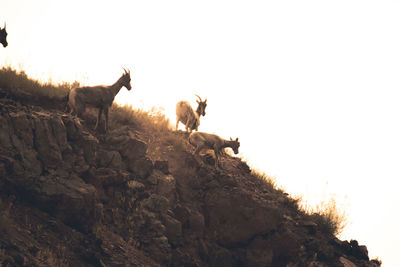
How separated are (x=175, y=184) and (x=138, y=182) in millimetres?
1468

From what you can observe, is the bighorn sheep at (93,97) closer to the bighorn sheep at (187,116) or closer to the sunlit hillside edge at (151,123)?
the sunlit hillside edge at (151,123)

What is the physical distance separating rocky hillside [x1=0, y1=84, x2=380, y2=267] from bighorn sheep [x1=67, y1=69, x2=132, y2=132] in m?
0.44

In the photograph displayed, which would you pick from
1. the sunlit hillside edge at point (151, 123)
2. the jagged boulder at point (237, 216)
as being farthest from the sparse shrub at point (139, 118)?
the jagged boulder at point (237, 216)

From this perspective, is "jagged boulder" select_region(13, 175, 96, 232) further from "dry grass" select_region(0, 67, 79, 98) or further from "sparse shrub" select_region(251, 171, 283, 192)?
"sparse shrub" select_region(251, 171, 283, 192)

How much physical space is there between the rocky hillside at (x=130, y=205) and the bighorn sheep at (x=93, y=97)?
1.45ft

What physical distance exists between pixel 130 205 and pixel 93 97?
A: 10.7 feet

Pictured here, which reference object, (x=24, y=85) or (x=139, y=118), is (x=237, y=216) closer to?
(x=139, y=118)

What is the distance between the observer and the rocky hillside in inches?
325

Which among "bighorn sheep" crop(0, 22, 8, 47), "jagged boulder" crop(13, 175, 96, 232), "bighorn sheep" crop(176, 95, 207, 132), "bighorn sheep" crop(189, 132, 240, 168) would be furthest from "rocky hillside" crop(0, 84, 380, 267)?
"bighorn sheep" crop(0, 22, 8, 47)

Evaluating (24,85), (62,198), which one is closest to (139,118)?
(24,85)

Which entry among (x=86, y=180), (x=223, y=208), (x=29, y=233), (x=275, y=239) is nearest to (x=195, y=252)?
(x=223, y=208)

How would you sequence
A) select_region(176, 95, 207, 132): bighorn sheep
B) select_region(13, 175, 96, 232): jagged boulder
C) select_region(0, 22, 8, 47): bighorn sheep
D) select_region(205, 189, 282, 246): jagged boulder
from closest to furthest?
1. select_region(13, 175, 96, 232): jagged boulder
2. select_region(205, 189, 282, 246): jagged boulder
3. select_region(0, 22, 8, 47): bighorn sheep
4. select_region(176, 95, 207, 132): bighorn sheep

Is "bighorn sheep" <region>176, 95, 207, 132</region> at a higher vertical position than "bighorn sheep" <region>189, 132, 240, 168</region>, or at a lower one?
higher

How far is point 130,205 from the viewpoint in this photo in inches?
395
